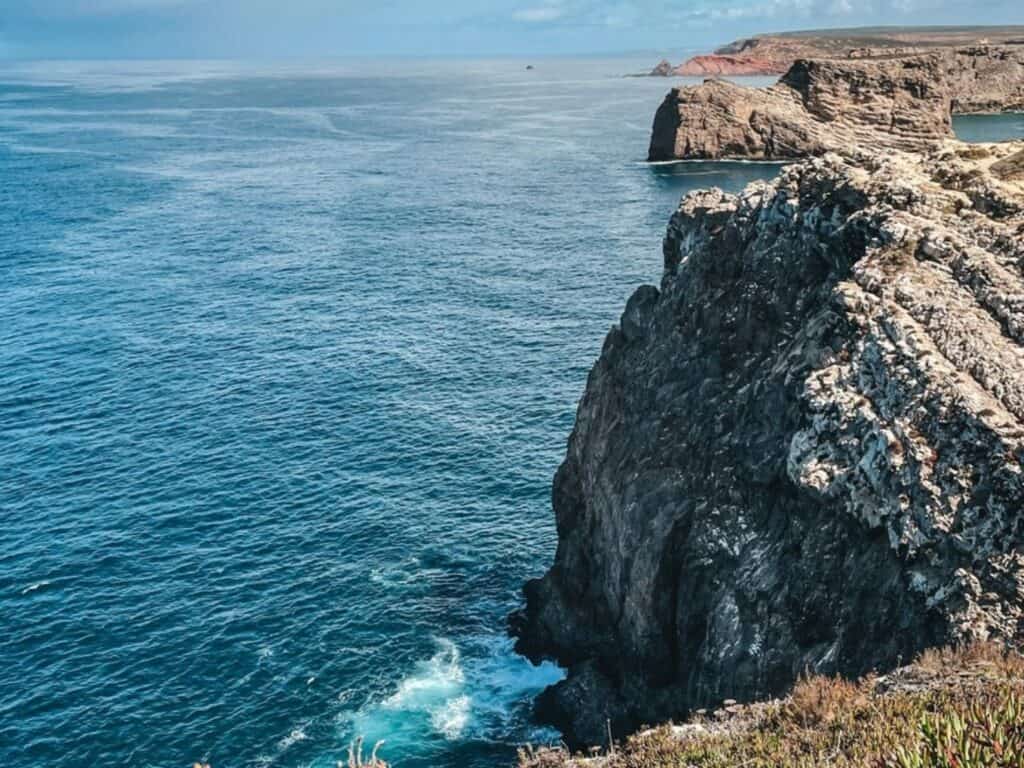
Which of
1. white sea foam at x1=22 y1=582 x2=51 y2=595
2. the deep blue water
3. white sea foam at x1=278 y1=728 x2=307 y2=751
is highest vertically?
the deep blue water

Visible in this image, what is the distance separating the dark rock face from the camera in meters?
29.3

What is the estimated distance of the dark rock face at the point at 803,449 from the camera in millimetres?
29312

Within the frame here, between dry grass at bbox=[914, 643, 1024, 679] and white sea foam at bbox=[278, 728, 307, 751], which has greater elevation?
dry grass at bbox=[914, 643, 1024, 679]

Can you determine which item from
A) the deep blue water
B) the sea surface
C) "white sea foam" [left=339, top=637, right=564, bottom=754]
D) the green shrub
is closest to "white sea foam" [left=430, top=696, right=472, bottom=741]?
"white sea foam" [left=339, top=637, right=564, bottom=754]

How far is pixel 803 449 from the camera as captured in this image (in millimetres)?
33344

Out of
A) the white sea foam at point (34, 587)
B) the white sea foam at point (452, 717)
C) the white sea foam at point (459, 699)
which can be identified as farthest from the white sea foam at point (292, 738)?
the white sea foam at point (34, 587)

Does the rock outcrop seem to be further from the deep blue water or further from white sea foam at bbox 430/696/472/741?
white sea foam at bbox 430/696/472/741

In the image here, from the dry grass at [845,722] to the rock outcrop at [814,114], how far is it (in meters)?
154

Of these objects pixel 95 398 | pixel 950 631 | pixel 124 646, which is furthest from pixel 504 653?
pixel 95 398

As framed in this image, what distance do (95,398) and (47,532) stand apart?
771 inches

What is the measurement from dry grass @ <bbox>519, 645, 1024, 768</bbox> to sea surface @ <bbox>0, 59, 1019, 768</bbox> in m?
19.7

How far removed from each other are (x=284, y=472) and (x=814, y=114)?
144 meters

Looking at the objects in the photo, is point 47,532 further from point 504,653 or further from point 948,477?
point 948,477

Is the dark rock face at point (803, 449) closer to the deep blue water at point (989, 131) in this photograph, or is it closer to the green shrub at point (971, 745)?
the green shrub at point (971, 745)
